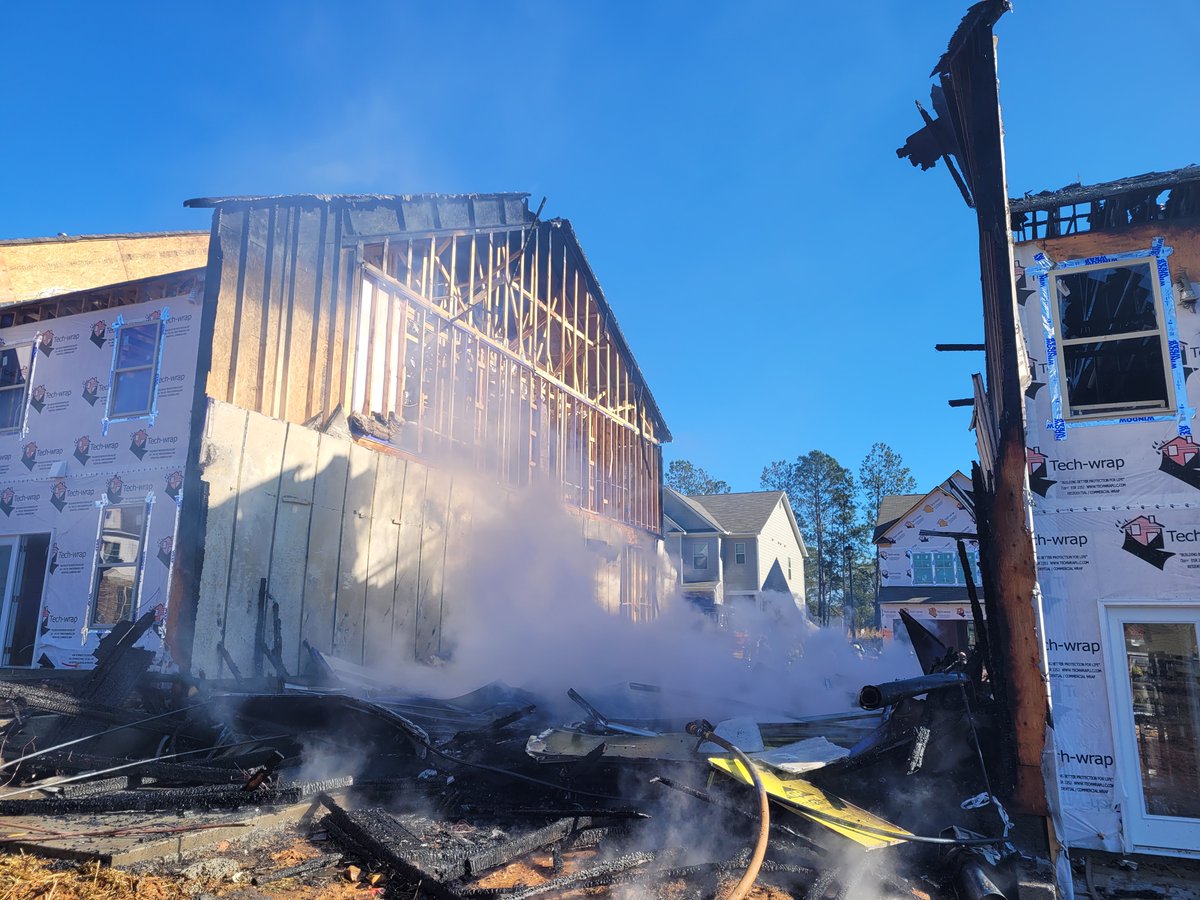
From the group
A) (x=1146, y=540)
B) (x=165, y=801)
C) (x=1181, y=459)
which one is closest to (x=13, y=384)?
(x=165, y=801)

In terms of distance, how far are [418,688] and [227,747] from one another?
9.86 ft

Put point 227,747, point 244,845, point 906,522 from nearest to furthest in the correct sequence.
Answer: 1. point 244,845
2. point 227,747
3. point 906,522

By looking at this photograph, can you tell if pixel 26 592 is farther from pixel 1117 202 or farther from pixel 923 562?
pixel 923 562

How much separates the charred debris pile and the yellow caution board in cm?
2

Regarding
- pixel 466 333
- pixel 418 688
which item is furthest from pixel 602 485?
pixel 418 688

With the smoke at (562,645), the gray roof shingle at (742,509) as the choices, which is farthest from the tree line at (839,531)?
the smoke at (562,645)

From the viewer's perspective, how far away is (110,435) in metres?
9.81

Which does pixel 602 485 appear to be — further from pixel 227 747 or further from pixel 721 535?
pixel 721 535

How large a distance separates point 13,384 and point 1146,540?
1450 centimetres

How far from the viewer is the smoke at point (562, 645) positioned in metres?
9.92

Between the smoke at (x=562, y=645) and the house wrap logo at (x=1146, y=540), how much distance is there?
3.85 metres

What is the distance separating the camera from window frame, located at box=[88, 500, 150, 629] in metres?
8.92

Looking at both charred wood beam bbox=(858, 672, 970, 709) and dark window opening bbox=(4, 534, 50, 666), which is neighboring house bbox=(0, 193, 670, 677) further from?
charred wood beam bbox=(858, 672, 970, 709)

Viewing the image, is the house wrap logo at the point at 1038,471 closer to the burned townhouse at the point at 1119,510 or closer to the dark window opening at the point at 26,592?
the burned townhouse at the point at 1119,510
